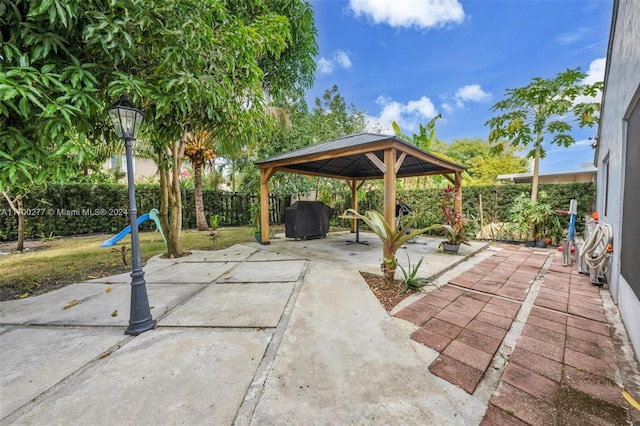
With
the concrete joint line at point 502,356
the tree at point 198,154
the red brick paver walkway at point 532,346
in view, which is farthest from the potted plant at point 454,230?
the tree at point 198,154

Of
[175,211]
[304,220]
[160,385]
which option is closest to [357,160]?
[304,220]

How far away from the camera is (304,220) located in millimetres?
7414

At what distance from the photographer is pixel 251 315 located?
265cm

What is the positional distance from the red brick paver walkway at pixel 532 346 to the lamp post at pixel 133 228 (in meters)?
2.63

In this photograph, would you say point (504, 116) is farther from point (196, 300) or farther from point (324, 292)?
point (196, 300)

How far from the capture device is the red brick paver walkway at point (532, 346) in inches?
58.9

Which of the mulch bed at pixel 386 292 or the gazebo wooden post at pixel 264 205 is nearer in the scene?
the mulch bed at pixel 386 292

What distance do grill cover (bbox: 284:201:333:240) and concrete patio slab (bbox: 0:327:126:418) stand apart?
16.9 ft

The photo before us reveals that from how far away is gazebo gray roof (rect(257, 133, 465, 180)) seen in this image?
14.8 ft

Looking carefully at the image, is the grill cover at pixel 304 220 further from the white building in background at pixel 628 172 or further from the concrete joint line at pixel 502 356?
the white building in background at pixel 628 172

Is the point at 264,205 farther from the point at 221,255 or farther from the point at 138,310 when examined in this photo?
the point at 138,310

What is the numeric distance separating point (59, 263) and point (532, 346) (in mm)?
7782

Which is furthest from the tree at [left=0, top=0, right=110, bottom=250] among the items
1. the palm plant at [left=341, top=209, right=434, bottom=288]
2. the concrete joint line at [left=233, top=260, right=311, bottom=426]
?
the palm plant at [left=341, top=209, right=434, bottom=288]

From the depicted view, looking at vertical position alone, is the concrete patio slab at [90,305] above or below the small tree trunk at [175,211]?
below
